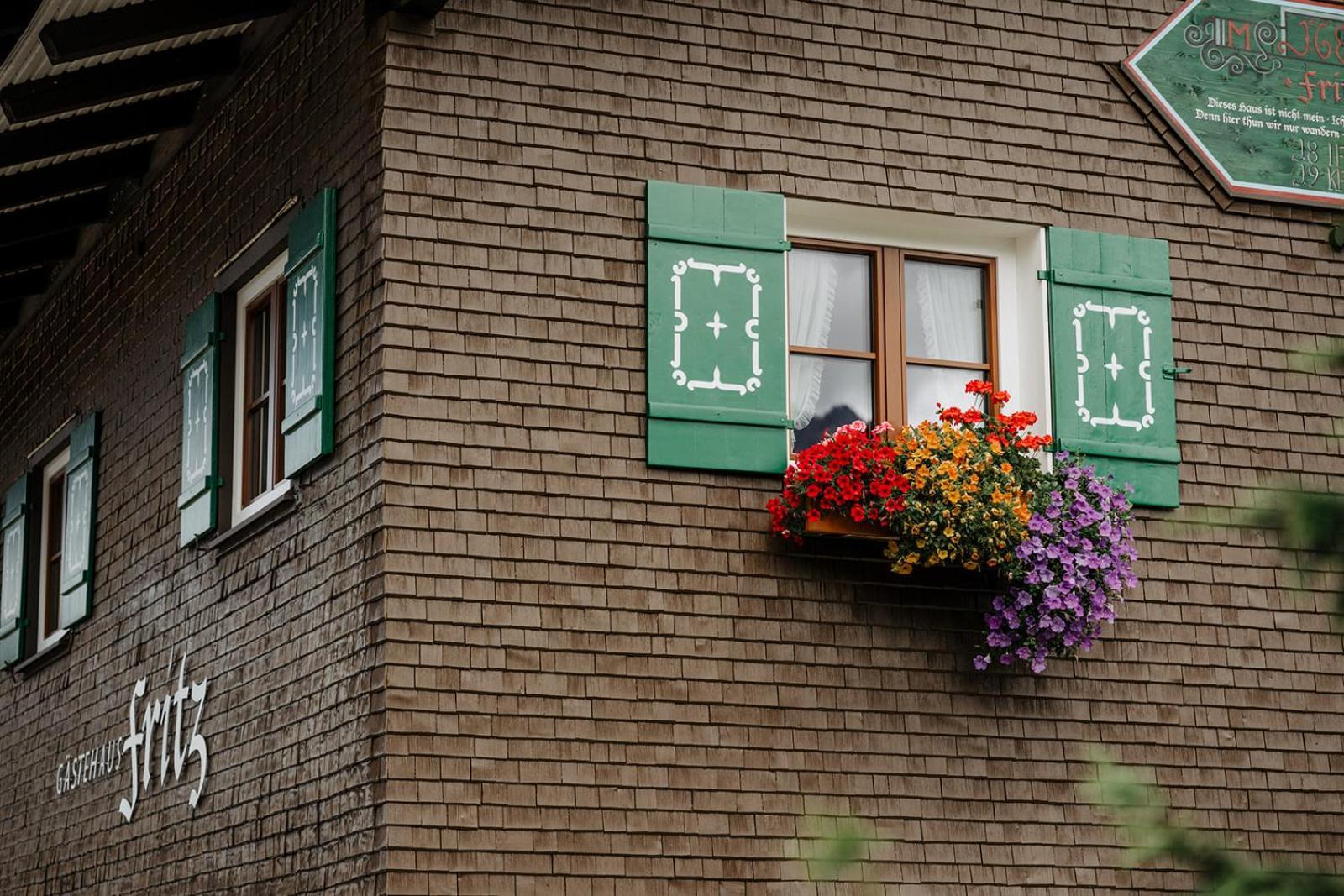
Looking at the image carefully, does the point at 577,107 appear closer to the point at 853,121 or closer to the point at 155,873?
the point at 853,121

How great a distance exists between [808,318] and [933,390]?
0.69 meters

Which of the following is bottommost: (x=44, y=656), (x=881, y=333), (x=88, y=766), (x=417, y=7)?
(x=88, y=766)

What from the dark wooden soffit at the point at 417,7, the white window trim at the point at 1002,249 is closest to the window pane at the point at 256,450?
the dark wooden soffit at the point at 417,7

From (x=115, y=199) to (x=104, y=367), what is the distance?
1.00 metres

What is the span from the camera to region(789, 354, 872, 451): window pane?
9125 millimetres

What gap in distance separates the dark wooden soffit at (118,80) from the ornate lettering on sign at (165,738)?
9.03ft

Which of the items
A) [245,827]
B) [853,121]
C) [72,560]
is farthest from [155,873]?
[853,121]

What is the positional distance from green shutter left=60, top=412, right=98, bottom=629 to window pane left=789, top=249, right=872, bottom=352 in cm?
488

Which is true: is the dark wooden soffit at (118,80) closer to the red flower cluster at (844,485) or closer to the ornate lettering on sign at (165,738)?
the ornate lettering on sign at (165,738)

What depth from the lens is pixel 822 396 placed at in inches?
361

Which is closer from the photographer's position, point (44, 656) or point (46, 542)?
point (44, 656)

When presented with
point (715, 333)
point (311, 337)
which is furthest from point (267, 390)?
point (715, 333)

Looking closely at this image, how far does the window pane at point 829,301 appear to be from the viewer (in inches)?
363

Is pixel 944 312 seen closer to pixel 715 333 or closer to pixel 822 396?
pixel 822 396
